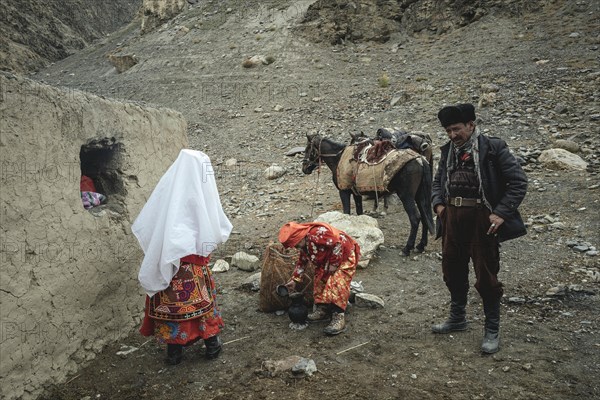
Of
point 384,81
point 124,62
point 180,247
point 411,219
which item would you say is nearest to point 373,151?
point 411,219

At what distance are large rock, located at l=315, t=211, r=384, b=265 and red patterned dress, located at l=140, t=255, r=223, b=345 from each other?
2500 millimetres

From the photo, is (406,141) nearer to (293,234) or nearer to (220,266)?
(220,266)

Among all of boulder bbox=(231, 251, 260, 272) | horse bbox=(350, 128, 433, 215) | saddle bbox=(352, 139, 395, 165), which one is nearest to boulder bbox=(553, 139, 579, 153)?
horse bbox=(350, 128, 433, 215)

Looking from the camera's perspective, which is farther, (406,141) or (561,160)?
(561,160)

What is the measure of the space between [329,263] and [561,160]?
588cm

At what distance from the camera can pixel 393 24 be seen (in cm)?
1750

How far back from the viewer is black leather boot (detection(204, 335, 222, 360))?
3.44m

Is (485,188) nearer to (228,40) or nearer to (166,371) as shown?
(166,371)

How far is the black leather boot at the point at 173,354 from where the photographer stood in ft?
11.2

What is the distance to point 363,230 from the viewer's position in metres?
5.71

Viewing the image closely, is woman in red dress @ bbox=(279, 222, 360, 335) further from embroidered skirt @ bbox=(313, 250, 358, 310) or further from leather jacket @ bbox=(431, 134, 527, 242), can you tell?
leather jacket @ bbox=(431, 134, 527, 242)

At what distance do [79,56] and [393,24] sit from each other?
15.6 meters

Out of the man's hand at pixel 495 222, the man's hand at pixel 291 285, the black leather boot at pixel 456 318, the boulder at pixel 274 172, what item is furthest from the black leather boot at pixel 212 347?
the boulder at pixel 274 172

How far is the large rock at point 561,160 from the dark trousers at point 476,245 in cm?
541
